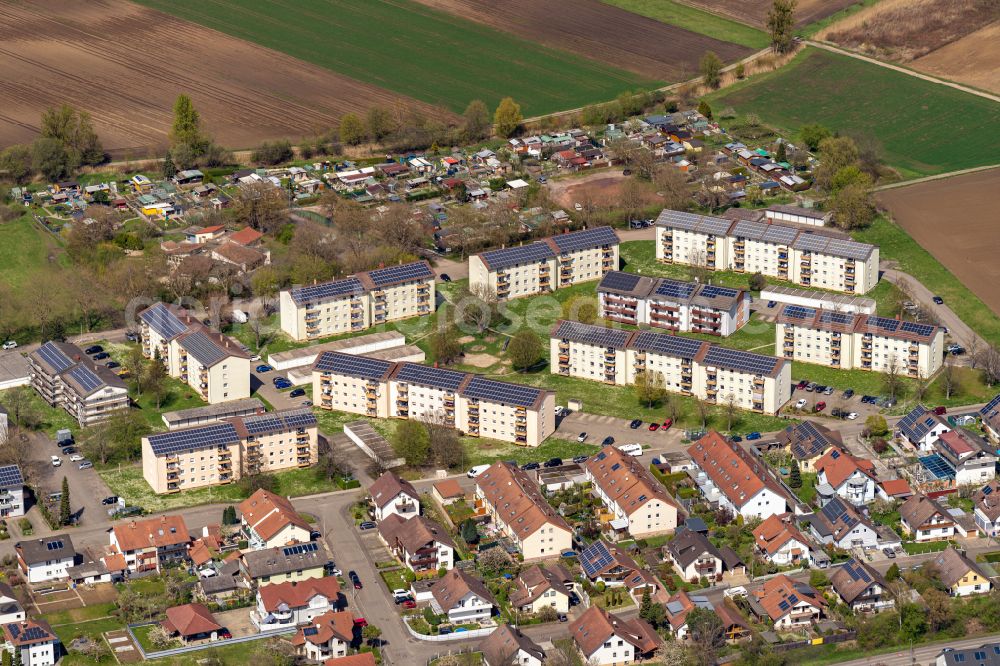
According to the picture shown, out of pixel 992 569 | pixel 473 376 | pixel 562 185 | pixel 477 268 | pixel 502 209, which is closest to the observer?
pixel 992 569

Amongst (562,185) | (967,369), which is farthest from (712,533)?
(562,185)

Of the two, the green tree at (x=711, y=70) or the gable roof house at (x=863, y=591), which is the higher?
the green tree at (x=711, y=70)

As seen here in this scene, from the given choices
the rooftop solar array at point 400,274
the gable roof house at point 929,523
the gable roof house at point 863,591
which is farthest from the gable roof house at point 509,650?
the rooftop solar array at point 400,274

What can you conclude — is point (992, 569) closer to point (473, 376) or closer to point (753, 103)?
point (473, 376)

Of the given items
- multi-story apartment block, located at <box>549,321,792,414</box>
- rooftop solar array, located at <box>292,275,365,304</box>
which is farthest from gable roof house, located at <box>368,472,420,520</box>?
rooftop solar array, located at <box>292,275,365,304</box>

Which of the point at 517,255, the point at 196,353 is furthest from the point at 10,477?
the point at 517,255

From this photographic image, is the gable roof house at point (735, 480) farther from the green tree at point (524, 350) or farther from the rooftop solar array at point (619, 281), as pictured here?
the rooftop solar array at point (619, 281)
